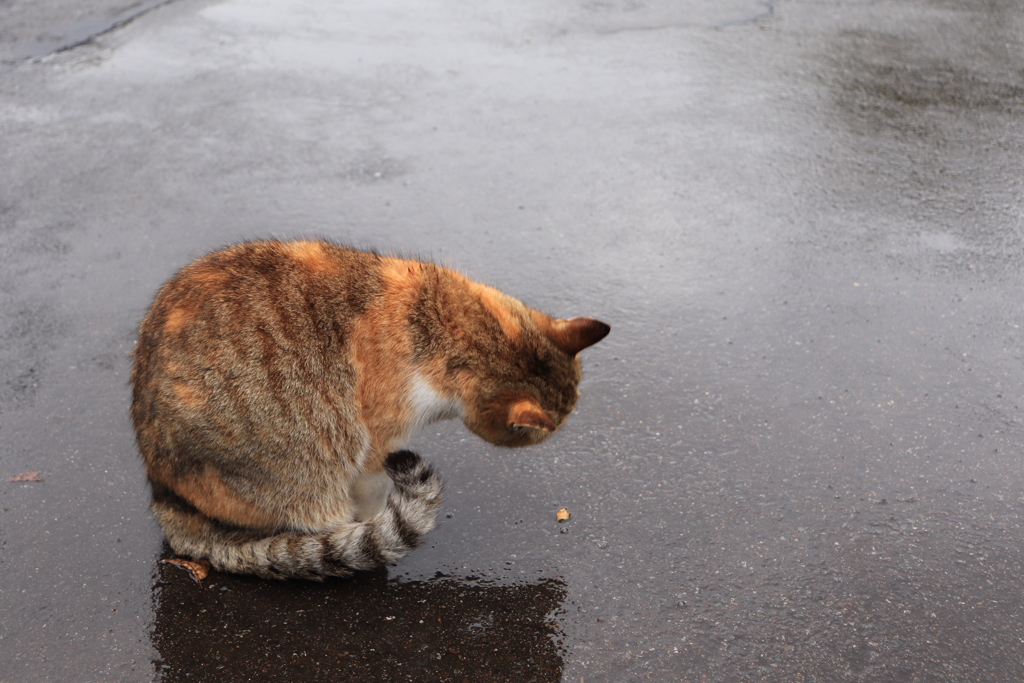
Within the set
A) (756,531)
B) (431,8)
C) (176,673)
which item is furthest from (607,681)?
(431,8)

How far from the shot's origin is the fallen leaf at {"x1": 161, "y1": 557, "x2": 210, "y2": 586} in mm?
3104

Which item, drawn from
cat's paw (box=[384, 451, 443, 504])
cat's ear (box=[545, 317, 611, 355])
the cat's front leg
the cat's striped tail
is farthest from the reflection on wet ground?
cat's ear (box=[545, 317, 611, 355])

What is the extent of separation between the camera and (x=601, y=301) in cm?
467

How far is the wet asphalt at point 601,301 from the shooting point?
2945 millimetres

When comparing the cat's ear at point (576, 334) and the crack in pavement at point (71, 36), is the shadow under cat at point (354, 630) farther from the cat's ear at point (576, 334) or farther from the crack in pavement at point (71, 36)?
the crack in pavement at point (71, 36)

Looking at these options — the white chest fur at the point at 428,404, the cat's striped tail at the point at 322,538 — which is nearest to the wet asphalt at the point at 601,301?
the cat's striped tail at the point at 322,538

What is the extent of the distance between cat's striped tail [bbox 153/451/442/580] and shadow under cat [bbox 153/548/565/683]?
11 centimetres

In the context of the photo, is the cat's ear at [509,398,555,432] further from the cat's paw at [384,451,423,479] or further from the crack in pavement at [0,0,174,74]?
the crack in pavement at [0,0,174,74]

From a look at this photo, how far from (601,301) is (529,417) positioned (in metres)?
2.04

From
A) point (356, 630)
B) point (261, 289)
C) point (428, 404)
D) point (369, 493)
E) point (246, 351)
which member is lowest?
point (356, 630)

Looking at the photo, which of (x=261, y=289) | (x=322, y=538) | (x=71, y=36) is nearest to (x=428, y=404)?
(x=322, y=538)

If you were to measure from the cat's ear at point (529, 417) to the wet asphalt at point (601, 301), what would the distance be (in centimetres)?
71

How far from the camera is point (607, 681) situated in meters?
2.77

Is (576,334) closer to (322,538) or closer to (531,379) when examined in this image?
(531,379)
